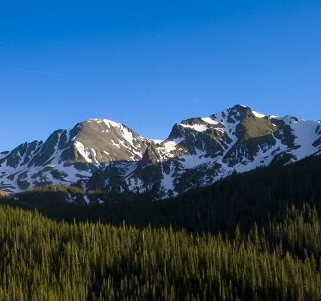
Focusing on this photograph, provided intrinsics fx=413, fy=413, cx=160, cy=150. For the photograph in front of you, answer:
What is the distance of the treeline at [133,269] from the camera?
246 feet

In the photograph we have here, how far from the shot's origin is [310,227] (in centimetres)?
14300

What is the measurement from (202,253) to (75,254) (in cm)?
3084

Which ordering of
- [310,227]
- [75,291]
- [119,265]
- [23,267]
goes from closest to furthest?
[75,291] < [23,267] < [119,265] < [310,227]

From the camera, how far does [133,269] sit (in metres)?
93.9

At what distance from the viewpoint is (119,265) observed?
317 ft

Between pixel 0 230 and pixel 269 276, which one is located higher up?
pixel 0 230

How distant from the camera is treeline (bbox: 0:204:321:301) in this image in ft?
246

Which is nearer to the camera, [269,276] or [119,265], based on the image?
[269,276]

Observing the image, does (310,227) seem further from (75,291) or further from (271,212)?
(75,291)

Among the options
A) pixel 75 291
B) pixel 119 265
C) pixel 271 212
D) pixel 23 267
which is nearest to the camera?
pixel 75 291

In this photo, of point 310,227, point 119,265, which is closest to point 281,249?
point 310,227

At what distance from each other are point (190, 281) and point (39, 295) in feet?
111

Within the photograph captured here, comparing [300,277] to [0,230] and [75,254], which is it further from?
[0,230]

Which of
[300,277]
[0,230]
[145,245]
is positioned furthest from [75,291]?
[0,230]
